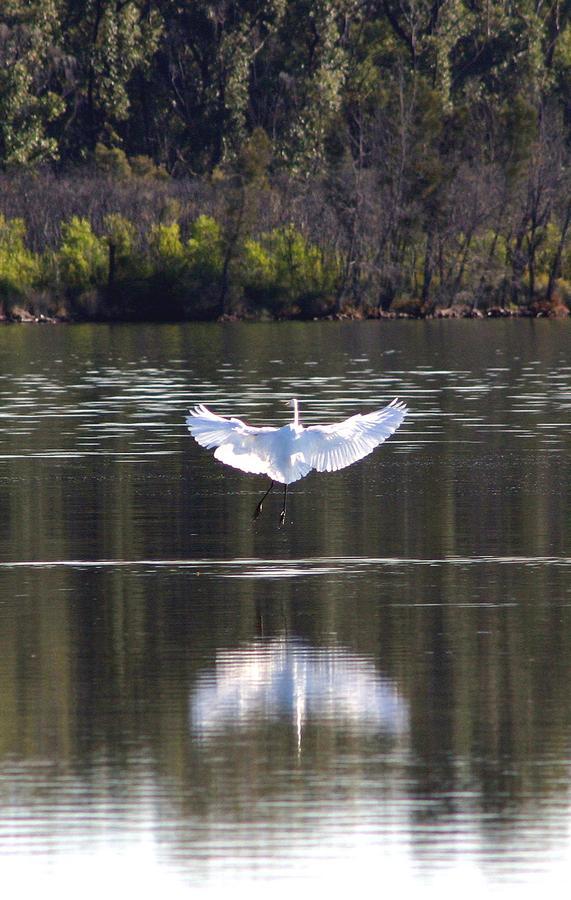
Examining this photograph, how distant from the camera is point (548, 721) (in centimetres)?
991

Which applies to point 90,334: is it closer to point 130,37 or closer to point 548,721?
point 130,37

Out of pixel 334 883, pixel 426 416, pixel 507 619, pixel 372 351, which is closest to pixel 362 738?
pixel 334 883

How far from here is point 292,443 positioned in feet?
53.0

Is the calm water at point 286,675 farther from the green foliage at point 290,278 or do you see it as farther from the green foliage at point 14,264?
the green foliage at point 290,278

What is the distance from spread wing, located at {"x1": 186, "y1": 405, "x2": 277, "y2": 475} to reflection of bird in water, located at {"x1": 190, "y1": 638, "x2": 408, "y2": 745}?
445 cm

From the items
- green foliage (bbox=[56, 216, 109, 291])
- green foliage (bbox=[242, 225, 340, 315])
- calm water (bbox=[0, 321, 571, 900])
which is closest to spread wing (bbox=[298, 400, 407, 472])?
calm water (bbox=[0, 321, 571, 900])

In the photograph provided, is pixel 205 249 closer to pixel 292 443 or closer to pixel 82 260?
pixel 82 260

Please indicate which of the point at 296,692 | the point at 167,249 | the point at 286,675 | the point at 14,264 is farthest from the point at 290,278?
the point at 296,692

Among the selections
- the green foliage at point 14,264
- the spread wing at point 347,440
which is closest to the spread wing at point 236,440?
the spread wing at point 347,440

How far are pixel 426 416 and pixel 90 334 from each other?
1305 inches

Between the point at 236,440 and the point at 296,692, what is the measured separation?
19.2ft

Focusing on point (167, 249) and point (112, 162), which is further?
point (112, 162)

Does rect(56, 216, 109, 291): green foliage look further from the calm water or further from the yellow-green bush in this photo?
the calm water

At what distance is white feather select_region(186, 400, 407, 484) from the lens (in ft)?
53.0
